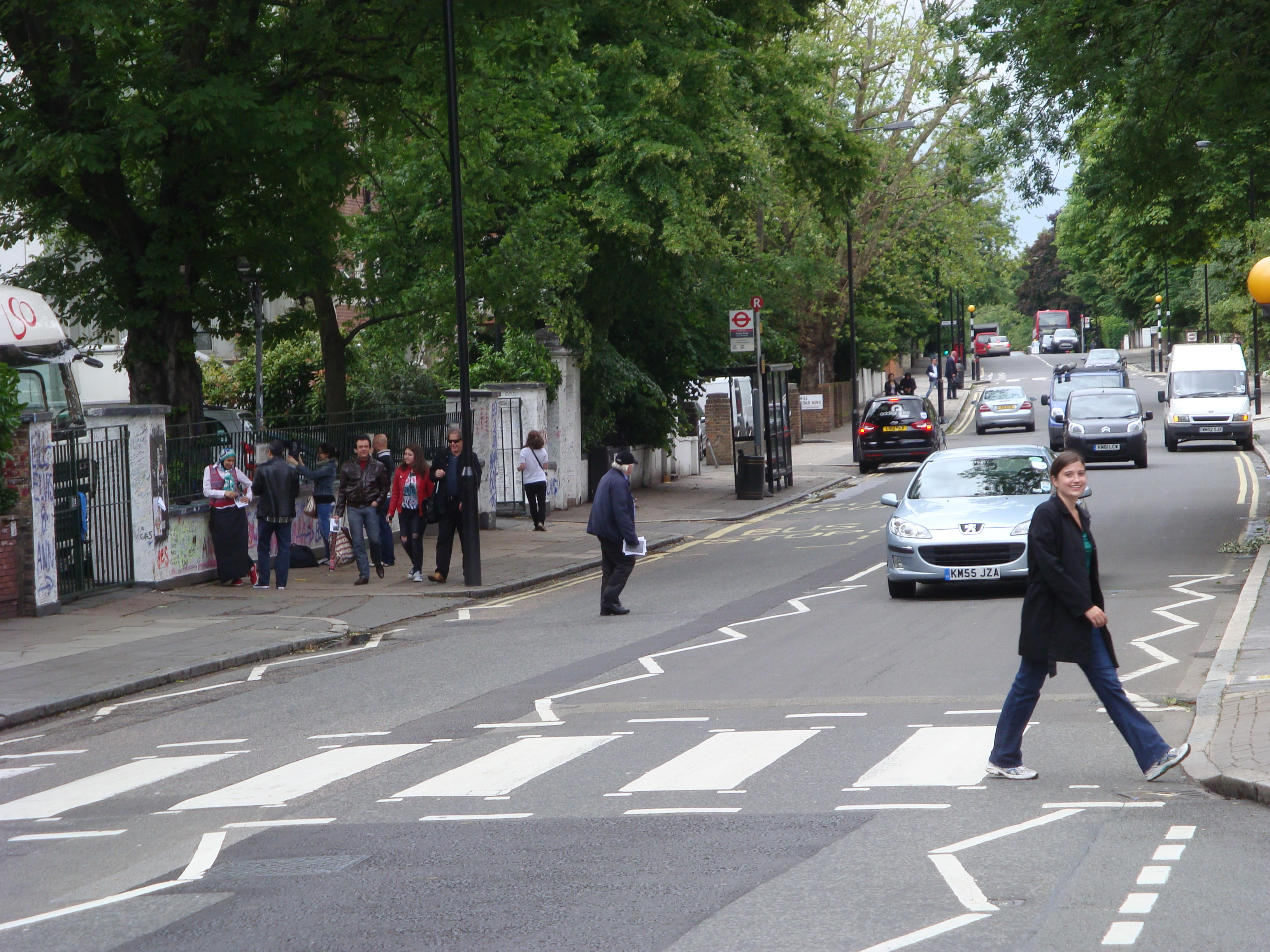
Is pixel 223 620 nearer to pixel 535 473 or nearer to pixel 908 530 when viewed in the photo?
pixel 908 530

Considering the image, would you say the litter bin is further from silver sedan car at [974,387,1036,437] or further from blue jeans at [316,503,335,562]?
silver sedan car at [974,387,1036,437]

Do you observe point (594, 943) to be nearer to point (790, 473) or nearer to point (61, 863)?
point (61, 863)

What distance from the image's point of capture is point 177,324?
19359 mm

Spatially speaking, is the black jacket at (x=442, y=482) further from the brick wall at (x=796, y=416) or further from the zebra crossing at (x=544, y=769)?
the brick wall at (x=796, y=416)

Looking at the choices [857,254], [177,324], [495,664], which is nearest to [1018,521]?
[495,664]

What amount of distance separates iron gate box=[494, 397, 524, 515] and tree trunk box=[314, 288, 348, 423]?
9.66 feet

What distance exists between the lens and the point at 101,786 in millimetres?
8664

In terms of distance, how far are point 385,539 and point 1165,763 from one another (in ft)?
45.0

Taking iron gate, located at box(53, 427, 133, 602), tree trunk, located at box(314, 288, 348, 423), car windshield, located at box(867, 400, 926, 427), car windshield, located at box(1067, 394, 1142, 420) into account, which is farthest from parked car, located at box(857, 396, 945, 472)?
iron gate, located at box(53, 427, 133, 602)

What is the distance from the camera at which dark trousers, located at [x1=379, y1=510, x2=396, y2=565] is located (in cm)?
1933

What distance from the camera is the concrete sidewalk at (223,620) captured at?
12.6 meters

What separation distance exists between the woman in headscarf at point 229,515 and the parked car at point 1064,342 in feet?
339

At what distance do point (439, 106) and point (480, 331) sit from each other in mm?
11054

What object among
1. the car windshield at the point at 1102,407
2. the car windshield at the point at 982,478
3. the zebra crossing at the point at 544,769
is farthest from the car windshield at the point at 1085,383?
the zebra crossing at the point at 544,769
